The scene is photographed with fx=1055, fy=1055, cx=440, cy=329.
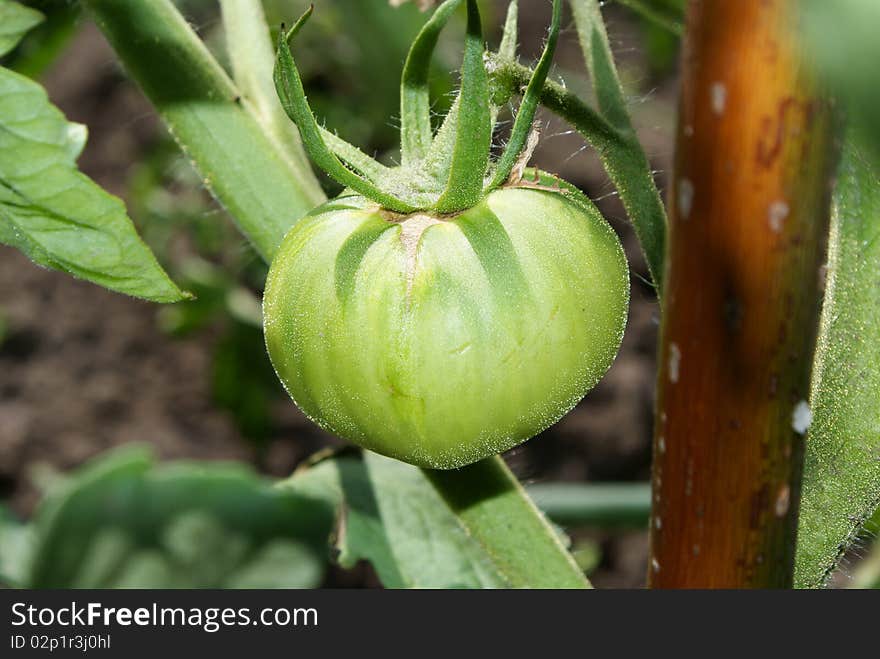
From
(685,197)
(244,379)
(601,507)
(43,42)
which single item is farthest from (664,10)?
(244,379)

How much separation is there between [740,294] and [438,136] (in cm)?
26

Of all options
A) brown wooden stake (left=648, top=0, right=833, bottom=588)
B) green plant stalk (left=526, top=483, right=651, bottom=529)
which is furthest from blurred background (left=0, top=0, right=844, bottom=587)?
brown wooden stake (left=648, top=0, right=833, bottom=588)

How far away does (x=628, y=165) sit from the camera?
Answer: 0.71 metres

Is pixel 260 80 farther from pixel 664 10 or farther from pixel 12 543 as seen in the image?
pixel 12 543

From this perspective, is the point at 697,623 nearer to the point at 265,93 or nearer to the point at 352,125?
the point at 265,93

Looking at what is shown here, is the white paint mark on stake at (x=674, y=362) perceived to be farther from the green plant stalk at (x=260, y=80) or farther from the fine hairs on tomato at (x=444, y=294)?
the green plant stalk at (x=260, y=80)

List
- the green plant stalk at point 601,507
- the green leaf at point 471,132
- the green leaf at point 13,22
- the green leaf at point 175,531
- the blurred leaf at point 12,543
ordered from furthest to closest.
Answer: the green plant stalk at point 601,507
the blurred leaf at point 12,543
the green leaf at point 175,531
the green leaf at point 13,22
the green leaf at point 471,132

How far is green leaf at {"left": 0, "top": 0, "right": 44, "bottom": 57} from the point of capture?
692mm

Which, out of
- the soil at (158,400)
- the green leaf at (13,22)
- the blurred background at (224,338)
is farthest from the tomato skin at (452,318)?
the soil at (158,400)

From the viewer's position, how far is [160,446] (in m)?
2.44

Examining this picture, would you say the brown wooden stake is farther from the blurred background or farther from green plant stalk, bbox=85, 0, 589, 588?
the blurred background

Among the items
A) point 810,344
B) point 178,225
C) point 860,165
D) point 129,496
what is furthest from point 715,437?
point 178,225

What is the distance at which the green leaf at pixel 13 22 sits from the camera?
692mm

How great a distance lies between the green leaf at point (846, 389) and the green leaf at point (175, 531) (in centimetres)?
37
